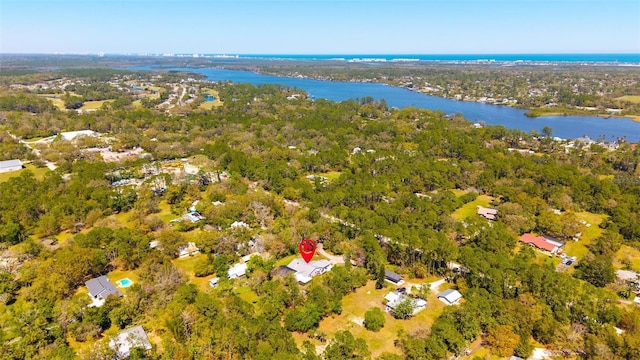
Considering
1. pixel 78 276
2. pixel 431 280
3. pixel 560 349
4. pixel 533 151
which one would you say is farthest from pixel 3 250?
pixel 533 151

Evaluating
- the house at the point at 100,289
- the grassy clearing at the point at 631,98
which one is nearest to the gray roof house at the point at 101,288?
the house at the point at 100,289

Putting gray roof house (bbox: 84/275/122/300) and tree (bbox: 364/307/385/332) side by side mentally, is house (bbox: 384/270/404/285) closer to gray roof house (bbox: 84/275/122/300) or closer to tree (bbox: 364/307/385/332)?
tree (bbox: 364/307/385/332)

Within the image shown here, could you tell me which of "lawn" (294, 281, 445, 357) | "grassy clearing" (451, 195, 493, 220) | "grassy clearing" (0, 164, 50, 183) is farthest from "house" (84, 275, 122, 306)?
"grassy clearing" (451, 195, 493, 220)

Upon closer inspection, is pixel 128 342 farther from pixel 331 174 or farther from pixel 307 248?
pixel 331 174

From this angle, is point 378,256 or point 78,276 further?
point 378,256

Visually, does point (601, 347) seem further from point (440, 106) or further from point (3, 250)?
point (440, 106)

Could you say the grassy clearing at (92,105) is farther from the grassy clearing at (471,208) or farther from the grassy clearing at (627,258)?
the grassy clearing at (627,258)
